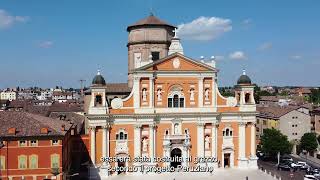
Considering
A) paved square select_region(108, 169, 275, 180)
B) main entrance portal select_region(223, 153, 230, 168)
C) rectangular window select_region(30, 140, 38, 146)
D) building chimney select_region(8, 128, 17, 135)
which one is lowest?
paved square select_region(108, 169, 275, 180)

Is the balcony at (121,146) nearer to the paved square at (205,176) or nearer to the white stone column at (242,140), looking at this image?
the paved square at (205,176)

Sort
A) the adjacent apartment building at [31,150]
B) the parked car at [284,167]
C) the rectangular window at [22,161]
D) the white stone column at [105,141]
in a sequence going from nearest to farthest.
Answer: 1. the adjacent apartment building at [31,150]
2. the rectangular window at [22,161]
3. the white stone column at [105,141]
4. the parked car at [284,167]

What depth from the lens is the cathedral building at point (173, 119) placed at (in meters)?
51.3

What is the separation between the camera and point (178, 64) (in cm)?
5256

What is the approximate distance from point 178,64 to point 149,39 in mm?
9929

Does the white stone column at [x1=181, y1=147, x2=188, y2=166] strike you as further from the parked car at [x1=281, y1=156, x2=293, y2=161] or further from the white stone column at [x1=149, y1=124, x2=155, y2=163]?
the parked car at [x1=281, y1=156, x2=293, y2=161]

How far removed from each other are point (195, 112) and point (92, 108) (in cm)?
1152

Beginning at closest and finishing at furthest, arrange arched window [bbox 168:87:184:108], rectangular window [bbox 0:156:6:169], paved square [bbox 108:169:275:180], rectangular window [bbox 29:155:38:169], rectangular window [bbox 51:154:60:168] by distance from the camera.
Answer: rectangular window [bbox 0:156:6:169], rectangular window [bbox 29:155:38:169], rectangular window [bbox 51:154:60:168], paved square [bbox 108:169:275:180], arched window [bbox 168:87:184:108]

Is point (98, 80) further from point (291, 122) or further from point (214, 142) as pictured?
point (291, 122)

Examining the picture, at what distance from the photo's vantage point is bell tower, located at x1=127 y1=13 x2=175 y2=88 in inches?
2409

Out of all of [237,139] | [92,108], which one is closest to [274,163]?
[237,139]

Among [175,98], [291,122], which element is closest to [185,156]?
[175,98]

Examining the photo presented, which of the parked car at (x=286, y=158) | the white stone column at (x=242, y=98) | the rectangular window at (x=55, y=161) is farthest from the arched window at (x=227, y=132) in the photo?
the rectangular window at (x=55, y=161)

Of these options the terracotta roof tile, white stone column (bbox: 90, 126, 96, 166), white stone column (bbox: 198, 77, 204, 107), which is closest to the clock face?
white stone column (bbox: 198, 77, 204, 107)
